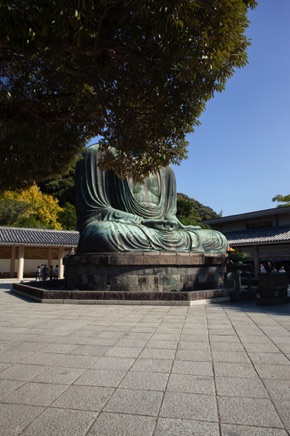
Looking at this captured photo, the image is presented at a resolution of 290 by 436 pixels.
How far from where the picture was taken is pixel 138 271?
28.7 ft

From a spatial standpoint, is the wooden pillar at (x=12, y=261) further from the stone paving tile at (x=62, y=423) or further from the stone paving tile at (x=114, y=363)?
the stone paving tile at (x=62, y=423)

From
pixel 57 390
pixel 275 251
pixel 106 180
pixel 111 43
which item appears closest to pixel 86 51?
pixel 111 43

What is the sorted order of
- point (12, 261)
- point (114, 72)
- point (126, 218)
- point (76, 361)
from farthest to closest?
point (12, 261) → point (126, 218) → point (114, 72) → point (76, 361)

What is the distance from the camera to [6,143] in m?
4.86

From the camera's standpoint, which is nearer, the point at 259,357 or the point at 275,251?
the point at 259,357

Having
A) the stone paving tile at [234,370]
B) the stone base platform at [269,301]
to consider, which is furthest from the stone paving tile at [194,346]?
the stone base platform at [269,301]

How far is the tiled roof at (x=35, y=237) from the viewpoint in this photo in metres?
20.9

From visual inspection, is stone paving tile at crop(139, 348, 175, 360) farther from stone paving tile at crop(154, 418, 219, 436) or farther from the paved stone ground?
stone paving tile at crop(154, 418, 219, 436)

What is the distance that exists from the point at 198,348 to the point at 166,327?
128 centimetres

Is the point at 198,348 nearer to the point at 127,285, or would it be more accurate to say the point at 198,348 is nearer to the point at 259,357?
the point at 259,357

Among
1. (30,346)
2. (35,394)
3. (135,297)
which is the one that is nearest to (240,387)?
(35,394)

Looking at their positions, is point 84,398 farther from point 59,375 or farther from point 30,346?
point 30,346

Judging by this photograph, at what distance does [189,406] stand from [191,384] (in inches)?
17.0

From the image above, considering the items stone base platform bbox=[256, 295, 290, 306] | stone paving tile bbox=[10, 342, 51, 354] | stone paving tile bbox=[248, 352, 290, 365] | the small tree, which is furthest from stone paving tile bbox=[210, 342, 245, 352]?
the small tree
